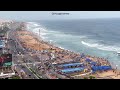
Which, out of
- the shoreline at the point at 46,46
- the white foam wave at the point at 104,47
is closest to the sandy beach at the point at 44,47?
the shoreline at the point at 46,46

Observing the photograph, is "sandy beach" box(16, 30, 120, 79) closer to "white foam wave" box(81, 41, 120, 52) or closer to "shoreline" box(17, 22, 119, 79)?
"shoreline" box(17, 22, 119, 79)

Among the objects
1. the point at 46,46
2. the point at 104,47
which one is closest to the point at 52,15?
the point at 46,46

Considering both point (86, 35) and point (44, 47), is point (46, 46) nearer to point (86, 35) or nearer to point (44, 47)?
point (44, 47)

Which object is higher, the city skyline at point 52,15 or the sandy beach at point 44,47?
the city skyline at point 52,15

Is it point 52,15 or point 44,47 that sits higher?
point 52,15

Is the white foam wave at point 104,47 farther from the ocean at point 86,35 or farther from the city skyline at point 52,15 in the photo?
the city skyline at point 52,15

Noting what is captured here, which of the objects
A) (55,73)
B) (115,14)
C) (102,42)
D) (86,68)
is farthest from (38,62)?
(115,14)

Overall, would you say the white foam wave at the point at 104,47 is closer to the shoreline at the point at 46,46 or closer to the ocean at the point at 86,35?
the ocean at the point at 86,35
